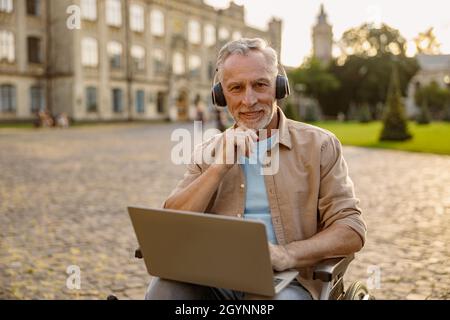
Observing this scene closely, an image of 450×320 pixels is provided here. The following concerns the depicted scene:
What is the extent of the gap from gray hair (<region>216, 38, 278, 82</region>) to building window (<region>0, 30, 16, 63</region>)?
1449 inches

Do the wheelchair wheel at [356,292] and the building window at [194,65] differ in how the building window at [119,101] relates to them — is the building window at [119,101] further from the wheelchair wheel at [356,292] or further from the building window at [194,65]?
the wheelchair wheel at [356,292]

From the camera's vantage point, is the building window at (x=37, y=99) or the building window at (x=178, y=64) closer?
the building window at (x=37, y=99)

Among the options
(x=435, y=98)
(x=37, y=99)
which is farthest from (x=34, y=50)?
(x=435, y=98)

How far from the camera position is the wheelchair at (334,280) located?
1964 mm

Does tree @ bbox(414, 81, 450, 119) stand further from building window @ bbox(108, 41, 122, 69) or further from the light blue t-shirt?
the light blue t-shirt

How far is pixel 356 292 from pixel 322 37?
84.2m

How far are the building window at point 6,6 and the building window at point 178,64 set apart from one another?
14524mm

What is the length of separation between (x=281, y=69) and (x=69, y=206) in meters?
6.10

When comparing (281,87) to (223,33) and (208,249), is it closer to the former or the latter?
(208,249)

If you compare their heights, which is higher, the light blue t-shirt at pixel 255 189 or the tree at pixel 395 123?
the tree at pixel 395 123

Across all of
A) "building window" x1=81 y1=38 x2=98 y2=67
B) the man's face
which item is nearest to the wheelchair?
the man's face

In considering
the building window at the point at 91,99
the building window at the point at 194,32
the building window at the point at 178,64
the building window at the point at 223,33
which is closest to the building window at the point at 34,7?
the building window at the point at 91,99

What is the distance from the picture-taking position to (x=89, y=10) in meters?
36.8
